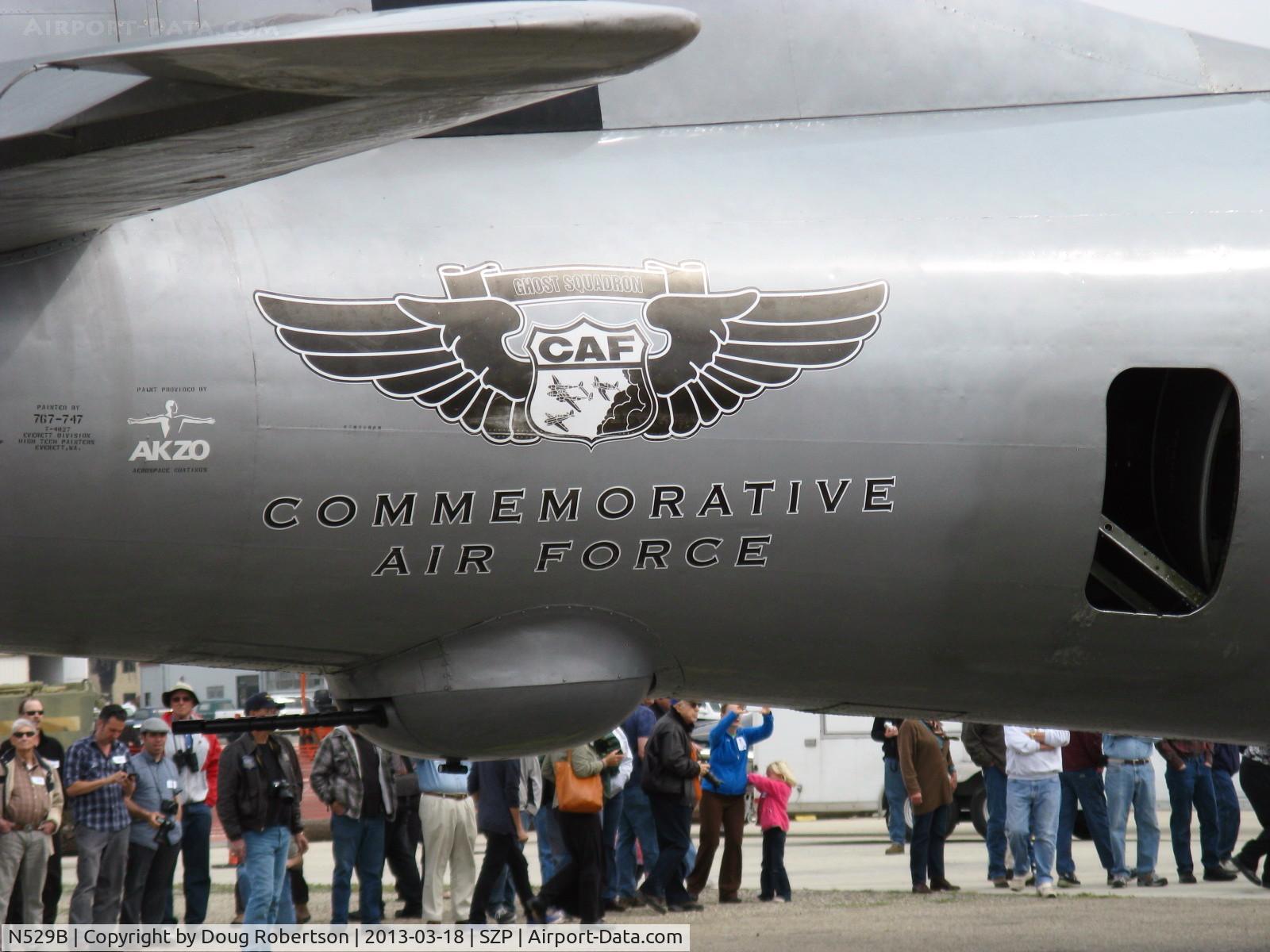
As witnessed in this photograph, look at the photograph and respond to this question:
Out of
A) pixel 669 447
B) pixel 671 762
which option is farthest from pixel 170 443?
pixel 671 762

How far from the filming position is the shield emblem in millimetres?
6125

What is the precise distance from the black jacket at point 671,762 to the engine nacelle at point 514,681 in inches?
351

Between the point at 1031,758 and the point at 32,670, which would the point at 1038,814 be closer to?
the point at 1031,758

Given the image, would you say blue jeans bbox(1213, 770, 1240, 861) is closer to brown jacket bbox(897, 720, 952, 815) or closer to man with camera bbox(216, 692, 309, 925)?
brown jacket bbox(897, 720, 952, 815)

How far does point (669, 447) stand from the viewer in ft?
20.5

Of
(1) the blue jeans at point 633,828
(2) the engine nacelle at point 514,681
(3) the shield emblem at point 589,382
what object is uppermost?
(3) the shield emblem at point 589,382

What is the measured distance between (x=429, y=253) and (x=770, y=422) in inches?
59.3

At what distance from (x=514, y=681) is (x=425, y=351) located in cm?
142

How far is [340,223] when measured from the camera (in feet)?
20.3

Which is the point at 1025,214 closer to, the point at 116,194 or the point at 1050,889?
the point at 116,194

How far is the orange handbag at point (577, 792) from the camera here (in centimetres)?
1301

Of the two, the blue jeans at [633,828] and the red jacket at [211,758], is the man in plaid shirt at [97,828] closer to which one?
the red jacket at [211,758]

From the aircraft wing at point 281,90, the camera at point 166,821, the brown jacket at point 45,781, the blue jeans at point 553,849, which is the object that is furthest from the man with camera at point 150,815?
the aircraft wing at point 281,90

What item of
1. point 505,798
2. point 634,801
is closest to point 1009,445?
point 505,798
